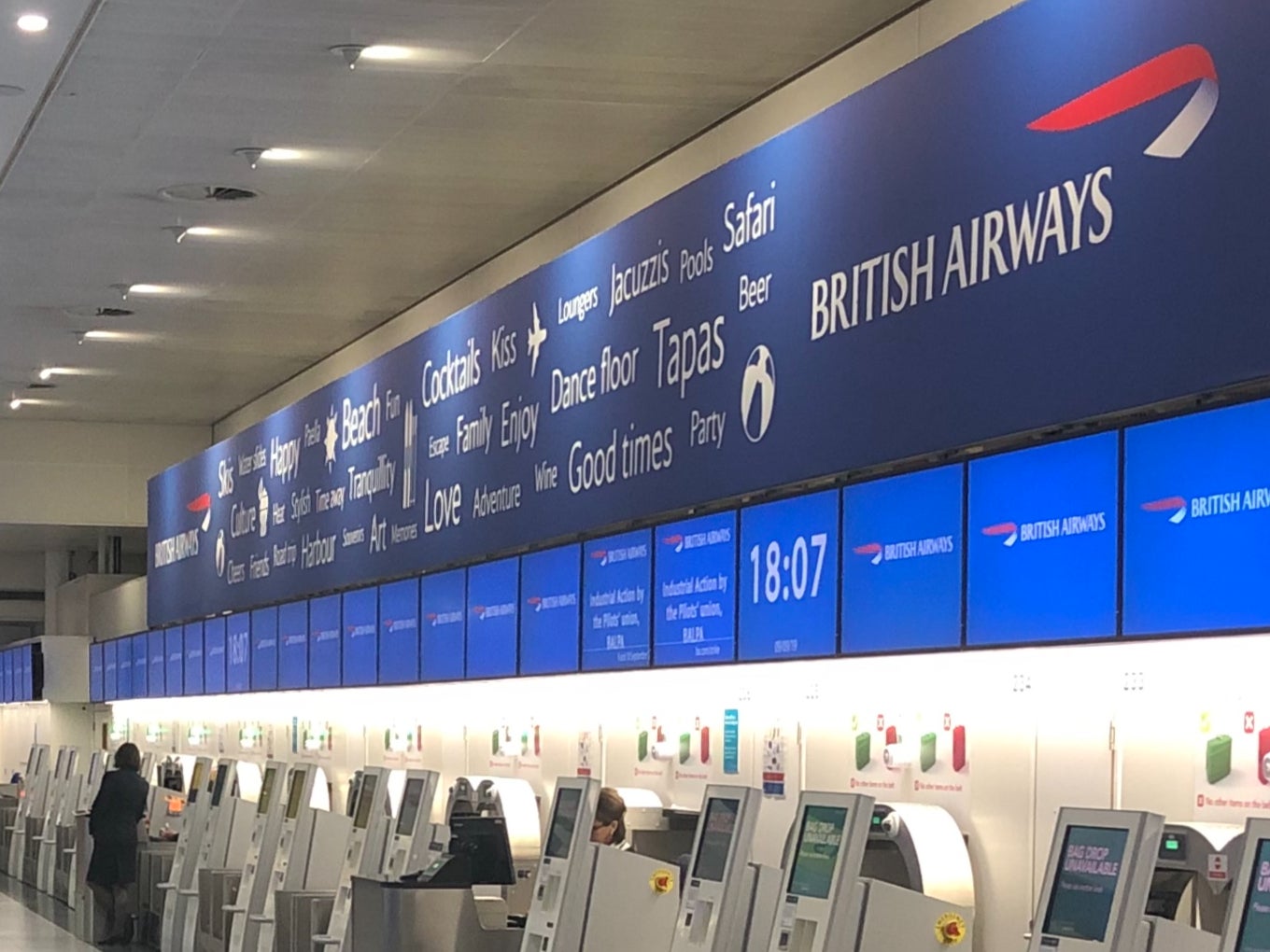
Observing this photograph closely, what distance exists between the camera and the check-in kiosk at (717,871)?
625 centimetres

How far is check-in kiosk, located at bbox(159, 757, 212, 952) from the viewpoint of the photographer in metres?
13.2

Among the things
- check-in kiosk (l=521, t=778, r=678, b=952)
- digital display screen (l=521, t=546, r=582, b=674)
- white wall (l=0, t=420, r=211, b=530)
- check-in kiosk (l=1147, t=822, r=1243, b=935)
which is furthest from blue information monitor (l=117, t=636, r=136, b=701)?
check-in kiosk (l=1147, t=822, r=1243, b=935)

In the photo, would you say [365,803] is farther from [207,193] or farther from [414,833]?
[207,193]

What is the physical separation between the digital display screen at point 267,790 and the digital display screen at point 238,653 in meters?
4.27

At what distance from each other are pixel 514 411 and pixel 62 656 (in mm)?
17781

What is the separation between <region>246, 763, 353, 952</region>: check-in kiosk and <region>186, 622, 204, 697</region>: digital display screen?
672 cm

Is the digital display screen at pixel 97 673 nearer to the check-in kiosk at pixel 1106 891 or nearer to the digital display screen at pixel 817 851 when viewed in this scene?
the digital display screen at pixel 817 851

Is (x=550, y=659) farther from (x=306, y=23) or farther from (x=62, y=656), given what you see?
(x=62, y=656)

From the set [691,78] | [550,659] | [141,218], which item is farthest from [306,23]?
[141,218]

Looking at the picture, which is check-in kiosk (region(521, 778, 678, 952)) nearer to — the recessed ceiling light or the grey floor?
the recessed ceiling light

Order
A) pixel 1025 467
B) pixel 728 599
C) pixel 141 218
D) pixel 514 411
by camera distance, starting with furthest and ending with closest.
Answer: pixel 141 218 < pixel 514 411 < pixel 728 599 < pixel 1025 467

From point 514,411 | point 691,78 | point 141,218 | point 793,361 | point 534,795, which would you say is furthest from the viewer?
point 141,218

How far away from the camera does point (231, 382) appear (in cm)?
1917

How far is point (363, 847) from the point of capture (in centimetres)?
994
